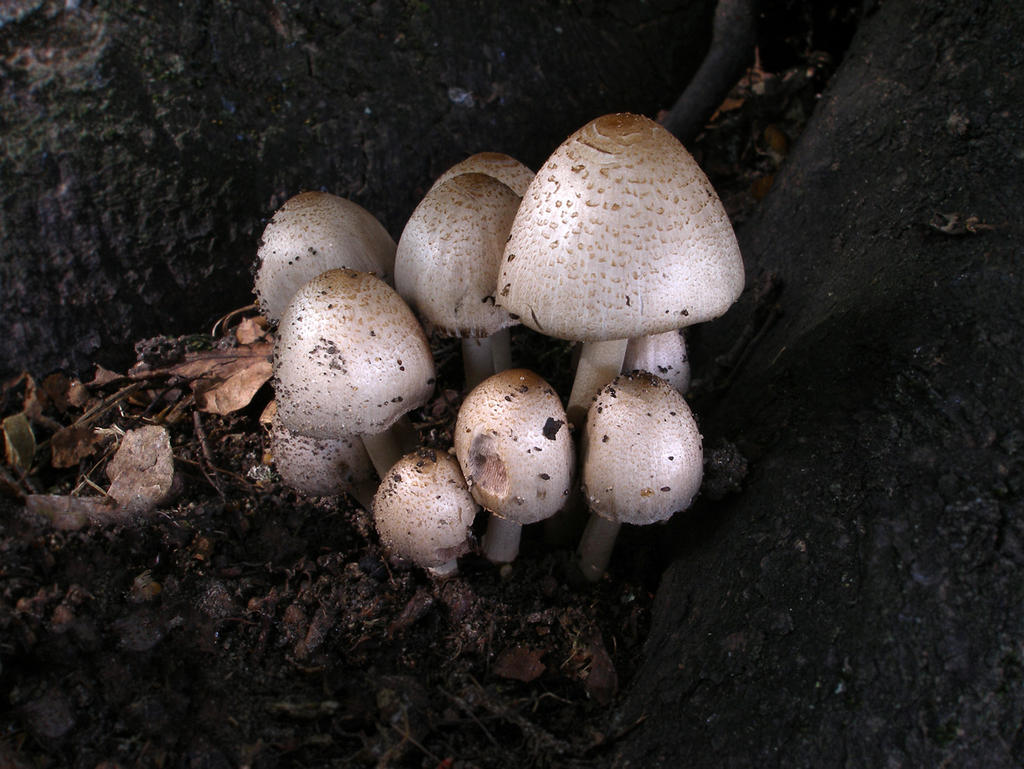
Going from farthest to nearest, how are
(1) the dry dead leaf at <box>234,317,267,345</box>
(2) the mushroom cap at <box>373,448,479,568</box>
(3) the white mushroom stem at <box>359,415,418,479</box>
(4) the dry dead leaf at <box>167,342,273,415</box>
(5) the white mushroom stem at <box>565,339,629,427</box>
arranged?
(1) the dry dead leaf at <box>234,317,267,345</box> → (4) the dry dead leaf at <box>167,342,273,415</box> → (3) the white mushroom stem at <box>359,415,418,479</box> → (5) the white mushroom stem at <box>565,339,629,427</box> → (2) the mushroom cap at <box>373,448,479,568</box>

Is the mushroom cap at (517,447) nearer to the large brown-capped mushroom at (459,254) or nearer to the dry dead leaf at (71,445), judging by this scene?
the large brown-capped mushroom at (459,254)

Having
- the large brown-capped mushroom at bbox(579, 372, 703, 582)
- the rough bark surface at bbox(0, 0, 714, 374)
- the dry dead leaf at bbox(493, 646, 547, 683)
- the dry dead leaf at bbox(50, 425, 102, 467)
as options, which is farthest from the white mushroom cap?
the dry dead leaf at bbox(50, 425, 102, 467)

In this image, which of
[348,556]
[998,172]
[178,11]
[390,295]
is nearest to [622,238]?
[390,295]

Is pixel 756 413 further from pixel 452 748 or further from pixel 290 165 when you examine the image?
pixel 290 165

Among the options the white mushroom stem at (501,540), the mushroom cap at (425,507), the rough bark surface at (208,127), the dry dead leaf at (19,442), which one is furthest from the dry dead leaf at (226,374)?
the white mushroom stem at (501,540)

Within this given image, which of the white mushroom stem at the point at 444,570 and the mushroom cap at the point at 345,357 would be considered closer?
the mushroom cap at the point at 345,357

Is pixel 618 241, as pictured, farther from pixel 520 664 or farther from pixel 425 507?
pixel 520 664

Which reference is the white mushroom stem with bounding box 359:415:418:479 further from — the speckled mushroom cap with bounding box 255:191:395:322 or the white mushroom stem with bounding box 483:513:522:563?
the speckled mushroom cap with bounding box 255:191:395:322
